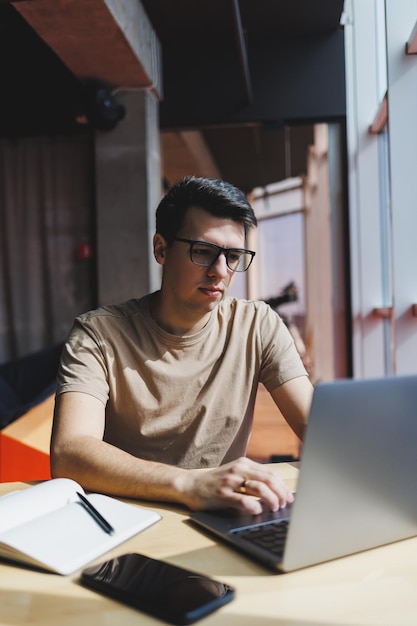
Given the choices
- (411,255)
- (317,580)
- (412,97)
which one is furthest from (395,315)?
(317,580)

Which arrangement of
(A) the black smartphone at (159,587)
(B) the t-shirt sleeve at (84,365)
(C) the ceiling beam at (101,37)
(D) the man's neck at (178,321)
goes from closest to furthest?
(A) the black smartphone at (159,587), (B) the t-shirt sleeve at (84,365), (D) the man's neck at (178,321), (C) the ceiling beam at (101,37)

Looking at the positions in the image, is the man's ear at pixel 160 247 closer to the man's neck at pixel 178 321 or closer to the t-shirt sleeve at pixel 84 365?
the man's neck at pixel 178 321

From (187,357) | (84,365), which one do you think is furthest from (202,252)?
(84,365)

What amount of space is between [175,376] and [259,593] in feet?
2.90

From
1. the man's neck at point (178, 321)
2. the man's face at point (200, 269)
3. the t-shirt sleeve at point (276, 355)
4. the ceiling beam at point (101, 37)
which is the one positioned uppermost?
the ceiling beam at point (101, 37)

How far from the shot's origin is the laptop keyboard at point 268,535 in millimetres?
865

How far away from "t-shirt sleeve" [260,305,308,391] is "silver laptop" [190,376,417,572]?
30.7 inches

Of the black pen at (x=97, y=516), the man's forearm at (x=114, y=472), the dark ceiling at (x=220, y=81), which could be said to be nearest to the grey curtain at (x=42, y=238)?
the dark ceiling at (x=220, y=81)

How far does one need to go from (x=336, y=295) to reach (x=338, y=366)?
61 cm

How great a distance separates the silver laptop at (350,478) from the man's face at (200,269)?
77cm

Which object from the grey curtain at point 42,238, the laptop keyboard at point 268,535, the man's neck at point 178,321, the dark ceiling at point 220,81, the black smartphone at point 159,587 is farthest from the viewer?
the grey curtain at point 42,238

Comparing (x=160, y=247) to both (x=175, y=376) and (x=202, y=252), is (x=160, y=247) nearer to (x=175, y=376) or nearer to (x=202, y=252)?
(x=202, y=252)

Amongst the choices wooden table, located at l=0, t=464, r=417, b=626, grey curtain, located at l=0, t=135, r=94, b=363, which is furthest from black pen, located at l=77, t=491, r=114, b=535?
grey curtain, located at l=0, t=135, r=94, b=363

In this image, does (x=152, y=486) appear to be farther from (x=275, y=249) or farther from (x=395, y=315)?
(x=275, y=249)
